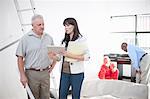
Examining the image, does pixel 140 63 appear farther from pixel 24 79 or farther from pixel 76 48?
pixel 24 79

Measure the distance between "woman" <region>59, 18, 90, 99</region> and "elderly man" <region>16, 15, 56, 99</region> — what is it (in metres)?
0.21

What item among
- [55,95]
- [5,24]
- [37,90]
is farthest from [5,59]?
[55,95]

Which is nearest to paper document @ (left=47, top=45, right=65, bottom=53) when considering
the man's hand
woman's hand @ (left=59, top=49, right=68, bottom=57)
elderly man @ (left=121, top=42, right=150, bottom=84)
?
woman's hand @ (left=59, top=49, right=68, bottom=57)

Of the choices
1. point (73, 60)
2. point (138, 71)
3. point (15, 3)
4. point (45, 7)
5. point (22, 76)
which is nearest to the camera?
point (22, 76)

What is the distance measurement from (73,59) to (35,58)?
42cm

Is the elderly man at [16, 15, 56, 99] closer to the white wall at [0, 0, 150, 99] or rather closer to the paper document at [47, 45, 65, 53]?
the paper document at [47, 45, 65, 53]

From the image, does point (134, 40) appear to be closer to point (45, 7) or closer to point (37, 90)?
point (45, 7)

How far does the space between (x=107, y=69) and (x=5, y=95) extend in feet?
8.74

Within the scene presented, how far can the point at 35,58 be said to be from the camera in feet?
8.68

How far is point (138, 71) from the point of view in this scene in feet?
14.3

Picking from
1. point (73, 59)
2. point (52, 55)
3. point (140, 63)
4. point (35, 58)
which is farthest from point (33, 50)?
point (140, 63)

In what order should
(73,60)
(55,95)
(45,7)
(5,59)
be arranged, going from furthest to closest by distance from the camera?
(45,7) < (55,95) < (5,59) < (73,60)

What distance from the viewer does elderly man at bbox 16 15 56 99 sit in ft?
8.55

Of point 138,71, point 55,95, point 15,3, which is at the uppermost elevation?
point 15,3
